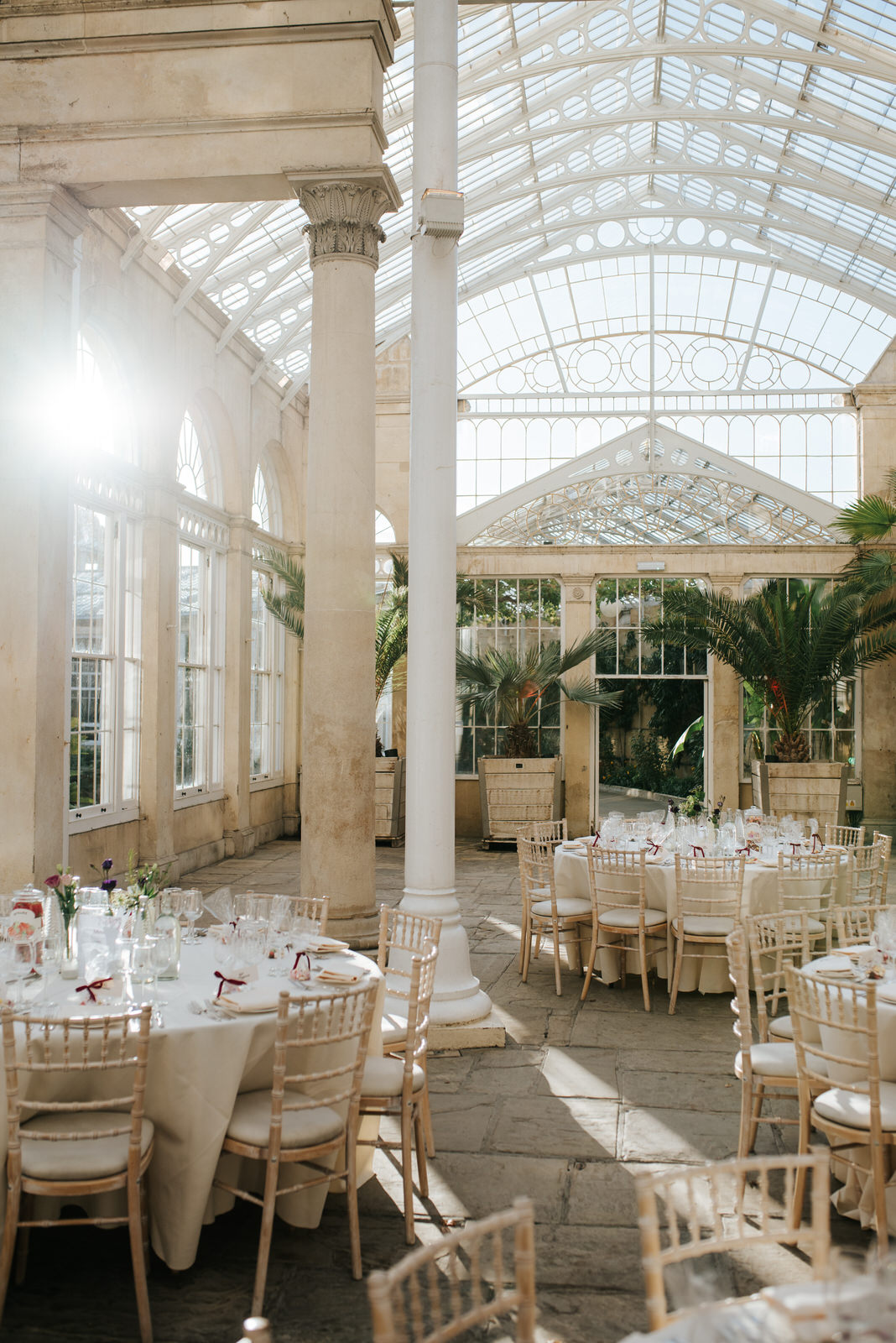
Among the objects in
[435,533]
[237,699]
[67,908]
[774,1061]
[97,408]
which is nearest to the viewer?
[774,1061]

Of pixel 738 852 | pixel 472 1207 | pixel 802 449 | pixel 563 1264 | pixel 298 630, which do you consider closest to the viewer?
pixel 563 1264

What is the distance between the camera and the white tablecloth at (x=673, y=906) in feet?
22.1

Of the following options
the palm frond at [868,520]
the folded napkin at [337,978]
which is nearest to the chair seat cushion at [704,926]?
the folded napkin at [337,978]

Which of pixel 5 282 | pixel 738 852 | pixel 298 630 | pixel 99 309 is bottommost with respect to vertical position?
pixel 738 852

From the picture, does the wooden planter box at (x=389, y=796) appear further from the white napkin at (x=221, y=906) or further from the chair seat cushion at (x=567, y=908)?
the white napkin at (x=221, y=906)

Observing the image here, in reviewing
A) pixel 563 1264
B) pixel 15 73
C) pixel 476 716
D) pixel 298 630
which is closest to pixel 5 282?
pixel 15 73

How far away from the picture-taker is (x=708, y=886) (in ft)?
22.2

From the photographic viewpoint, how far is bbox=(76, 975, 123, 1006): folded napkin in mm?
3660

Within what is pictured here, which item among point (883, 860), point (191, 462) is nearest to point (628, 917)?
point (883, 860)

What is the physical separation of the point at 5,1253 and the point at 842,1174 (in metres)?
2.92

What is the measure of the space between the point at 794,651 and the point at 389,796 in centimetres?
542

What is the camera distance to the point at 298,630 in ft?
46.2

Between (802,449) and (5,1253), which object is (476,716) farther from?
(5,1253)

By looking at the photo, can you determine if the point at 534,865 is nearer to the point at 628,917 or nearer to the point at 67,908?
the point at 628,917
